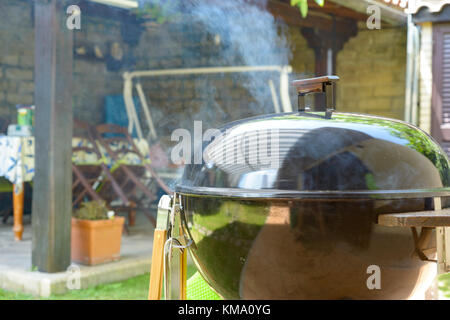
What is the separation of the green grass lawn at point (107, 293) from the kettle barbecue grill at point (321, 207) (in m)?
2.09

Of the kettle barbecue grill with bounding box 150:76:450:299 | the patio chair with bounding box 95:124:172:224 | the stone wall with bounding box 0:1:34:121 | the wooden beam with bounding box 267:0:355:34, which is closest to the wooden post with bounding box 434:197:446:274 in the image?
the kettle barbecue grill with bounding box 150:76:450:299

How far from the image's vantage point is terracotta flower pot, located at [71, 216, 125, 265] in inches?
168

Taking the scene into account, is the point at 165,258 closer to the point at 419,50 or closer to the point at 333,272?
the point at 333,272

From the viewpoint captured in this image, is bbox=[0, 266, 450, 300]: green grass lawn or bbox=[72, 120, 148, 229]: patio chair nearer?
bbox=[0, 266, 450, 300]: green grass lawn

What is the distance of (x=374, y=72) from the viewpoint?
6797 millimetres

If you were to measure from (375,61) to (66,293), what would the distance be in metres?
4.56

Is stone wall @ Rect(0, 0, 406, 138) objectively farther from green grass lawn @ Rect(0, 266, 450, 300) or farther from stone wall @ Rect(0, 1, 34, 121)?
green grass lawn @ Rect(0, 266, 450, 300)

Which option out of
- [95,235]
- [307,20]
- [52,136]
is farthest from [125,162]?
[307,20]

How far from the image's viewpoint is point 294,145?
5.60ft

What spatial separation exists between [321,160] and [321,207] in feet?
0.45

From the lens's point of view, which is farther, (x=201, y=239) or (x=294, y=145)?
(x=201, y=239)

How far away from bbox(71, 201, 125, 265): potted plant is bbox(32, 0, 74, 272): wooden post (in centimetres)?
29
